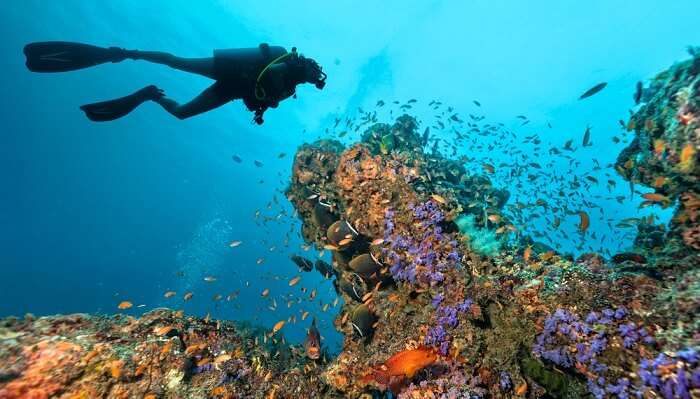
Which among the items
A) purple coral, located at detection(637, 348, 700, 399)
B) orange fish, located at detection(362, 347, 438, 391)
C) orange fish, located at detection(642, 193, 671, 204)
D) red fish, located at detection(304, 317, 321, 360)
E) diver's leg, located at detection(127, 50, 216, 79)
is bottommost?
purple coral, located at detection(637, 348, 700, 399)

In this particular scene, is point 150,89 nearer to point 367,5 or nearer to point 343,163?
point 343,163

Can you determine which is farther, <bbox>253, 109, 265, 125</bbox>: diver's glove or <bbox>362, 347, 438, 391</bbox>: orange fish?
<bbox>253, 109, 265, 125</bbox>: diver's glove

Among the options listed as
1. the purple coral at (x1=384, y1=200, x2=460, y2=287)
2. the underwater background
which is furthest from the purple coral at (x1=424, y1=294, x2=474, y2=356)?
the underwater background

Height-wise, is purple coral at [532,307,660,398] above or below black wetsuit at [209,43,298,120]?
below

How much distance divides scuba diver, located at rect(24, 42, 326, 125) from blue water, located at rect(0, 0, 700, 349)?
7.90 meters

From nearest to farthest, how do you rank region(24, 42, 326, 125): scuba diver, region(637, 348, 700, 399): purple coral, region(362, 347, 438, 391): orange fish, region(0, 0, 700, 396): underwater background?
region(637, 348, 700, 399): purple coral, region(362, 347, 438, 391): orange fish, region(24, 42, 326, 125): scuba diver, region(0, 0, 700, 396): underwater background

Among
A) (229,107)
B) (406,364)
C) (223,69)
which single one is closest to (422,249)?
(406,364)

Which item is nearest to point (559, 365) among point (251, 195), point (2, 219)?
point (251, 195)

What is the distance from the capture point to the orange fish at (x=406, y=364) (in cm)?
434

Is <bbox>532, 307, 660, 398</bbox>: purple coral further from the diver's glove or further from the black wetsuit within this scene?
the diver's glove

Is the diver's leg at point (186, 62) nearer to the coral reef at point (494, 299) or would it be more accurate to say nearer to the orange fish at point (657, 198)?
the coral reef at point (494, 299)

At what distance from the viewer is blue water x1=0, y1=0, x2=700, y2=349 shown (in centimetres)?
3744

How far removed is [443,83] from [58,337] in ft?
169

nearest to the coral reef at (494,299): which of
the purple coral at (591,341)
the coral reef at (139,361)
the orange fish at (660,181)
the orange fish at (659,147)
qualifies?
the purple coral at (591,341)
